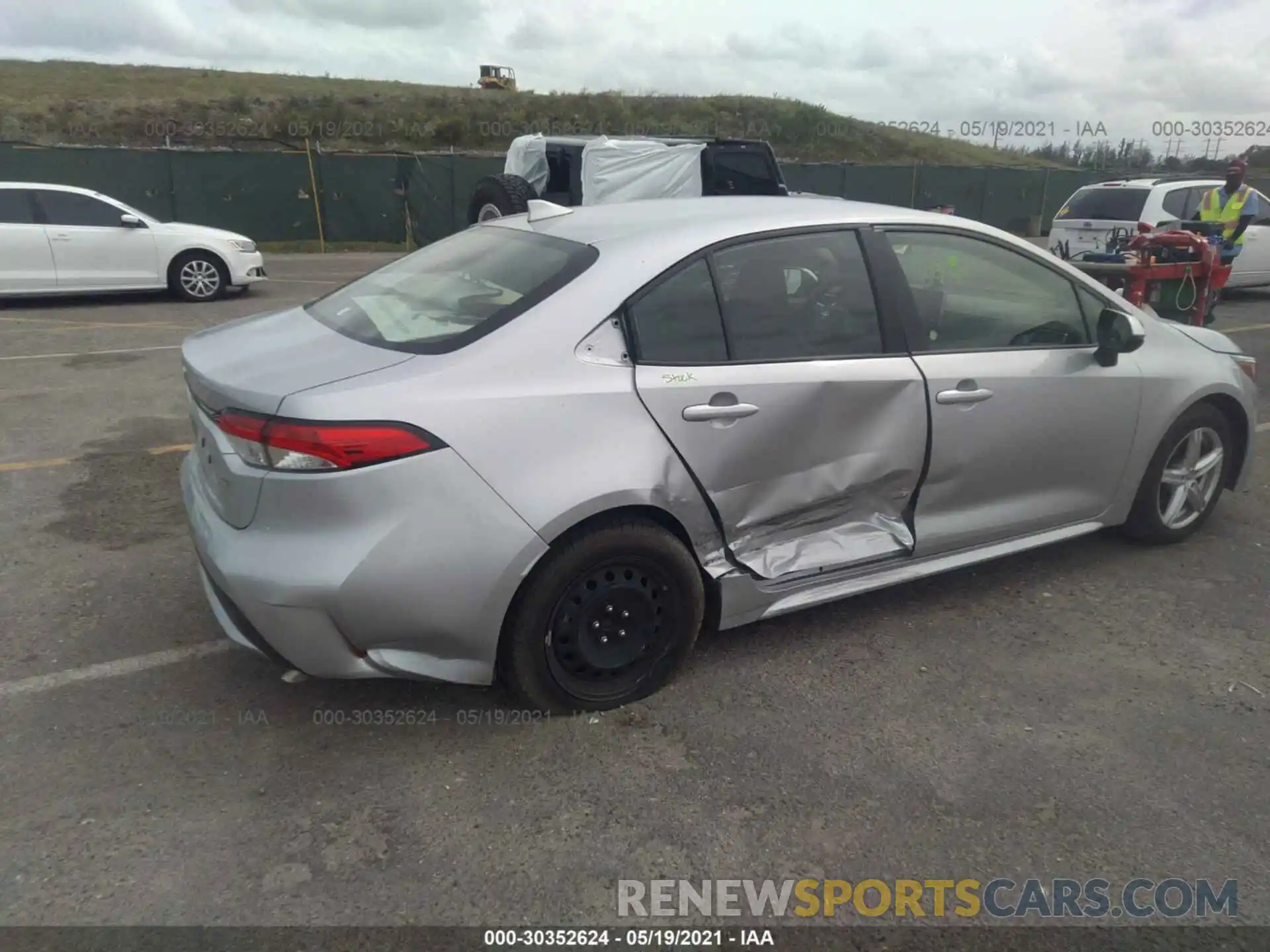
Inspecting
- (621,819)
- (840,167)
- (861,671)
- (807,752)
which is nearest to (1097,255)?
(861,671)

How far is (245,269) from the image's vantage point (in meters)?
11.8

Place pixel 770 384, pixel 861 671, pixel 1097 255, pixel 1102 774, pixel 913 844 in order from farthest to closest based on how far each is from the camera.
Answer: pixel 1097 255, pixel 861 671, pixel 770 384, pixel 1102 774, pixel 913 844

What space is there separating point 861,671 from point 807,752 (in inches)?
22.1

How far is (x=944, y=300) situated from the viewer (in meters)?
3.64

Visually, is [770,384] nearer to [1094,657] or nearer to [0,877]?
[1094,657]

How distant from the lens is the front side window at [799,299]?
3166 millimetres

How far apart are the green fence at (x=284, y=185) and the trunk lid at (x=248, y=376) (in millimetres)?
17623

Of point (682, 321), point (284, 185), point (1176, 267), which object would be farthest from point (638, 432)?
point (284, 185)

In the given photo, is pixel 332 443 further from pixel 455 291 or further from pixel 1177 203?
pixel 1177 203

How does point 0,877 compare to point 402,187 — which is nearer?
point 0,877

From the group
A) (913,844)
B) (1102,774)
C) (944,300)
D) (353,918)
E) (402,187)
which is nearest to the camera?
(353,918)

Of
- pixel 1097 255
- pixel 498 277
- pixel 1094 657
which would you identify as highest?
pixel 498 277

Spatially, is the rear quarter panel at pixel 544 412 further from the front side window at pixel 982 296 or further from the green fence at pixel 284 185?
the green fence at pixel 284 185

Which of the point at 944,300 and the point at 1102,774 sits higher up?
the point at 944,300
